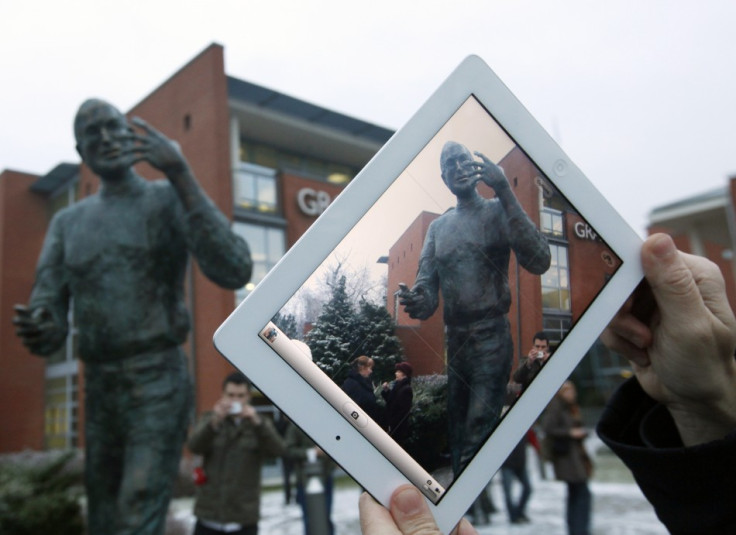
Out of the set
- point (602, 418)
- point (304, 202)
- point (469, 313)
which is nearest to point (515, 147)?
point (469, 313)

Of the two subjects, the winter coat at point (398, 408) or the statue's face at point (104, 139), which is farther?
the statue's face at point (104, 139)

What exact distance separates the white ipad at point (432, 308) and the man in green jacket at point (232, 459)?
347 centimetres

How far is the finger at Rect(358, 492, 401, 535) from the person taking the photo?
1.02 meters

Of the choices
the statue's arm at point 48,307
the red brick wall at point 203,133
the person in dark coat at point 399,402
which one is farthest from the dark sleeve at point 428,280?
the red brick wall at point 203,133

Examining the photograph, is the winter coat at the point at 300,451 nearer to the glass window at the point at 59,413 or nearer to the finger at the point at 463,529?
the finger at the point at 463,529

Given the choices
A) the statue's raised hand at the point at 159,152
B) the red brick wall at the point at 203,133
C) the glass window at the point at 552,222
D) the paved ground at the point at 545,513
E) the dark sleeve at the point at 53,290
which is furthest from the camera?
the red brick wall at the point at 203,133

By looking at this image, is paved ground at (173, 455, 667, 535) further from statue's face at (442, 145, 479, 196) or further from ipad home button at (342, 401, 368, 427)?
statue's face at (442, 145, 479, 196)

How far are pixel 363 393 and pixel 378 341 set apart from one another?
92 mm

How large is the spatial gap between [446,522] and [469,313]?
0.36 metres

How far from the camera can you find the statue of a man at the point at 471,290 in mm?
1118

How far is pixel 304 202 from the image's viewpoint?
15.9 meters

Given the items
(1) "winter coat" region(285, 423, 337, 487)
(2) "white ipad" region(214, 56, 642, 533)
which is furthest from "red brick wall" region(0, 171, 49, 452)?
(2) "white ipad" region(214, 56, 642, 533)

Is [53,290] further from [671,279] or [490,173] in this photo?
[671,279]

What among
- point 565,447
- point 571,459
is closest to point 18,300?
point 565,447
